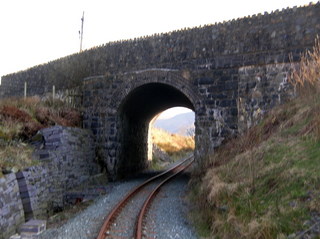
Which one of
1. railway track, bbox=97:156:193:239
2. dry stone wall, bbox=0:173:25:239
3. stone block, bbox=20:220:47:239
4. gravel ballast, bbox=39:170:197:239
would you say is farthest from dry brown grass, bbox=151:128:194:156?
stone block, bbox=20:220:47:239

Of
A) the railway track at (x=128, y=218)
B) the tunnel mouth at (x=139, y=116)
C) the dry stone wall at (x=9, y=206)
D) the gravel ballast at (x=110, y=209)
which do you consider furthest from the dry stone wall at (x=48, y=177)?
the railway track at (x=128, y=218)

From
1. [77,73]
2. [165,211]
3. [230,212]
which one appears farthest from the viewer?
[77,73]

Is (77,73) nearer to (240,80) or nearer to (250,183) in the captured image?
(240,80)

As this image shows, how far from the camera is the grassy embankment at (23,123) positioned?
9164 mm

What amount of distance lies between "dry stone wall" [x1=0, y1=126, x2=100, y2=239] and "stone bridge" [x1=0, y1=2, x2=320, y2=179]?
59.5 inches

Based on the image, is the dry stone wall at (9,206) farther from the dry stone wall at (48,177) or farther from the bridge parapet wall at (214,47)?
the bridge parapet wall at (214,47)

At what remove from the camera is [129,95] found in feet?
46.2

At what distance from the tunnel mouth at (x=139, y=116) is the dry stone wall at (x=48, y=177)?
6.35ft

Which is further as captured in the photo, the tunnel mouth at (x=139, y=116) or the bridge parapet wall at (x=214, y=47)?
the tunnel mouth at (x=139, y=116)

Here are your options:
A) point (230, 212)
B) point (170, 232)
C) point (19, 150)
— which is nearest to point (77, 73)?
point (19, 150)

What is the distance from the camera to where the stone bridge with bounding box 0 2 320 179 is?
11.3 meters

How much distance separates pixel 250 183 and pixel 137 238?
2781mm

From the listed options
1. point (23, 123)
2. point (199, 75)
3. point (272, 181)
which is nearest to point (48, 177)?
point (23, 123)

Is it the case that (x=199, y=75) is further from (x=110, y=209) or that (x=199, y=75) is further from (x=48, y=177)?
(x=48, y=177)
